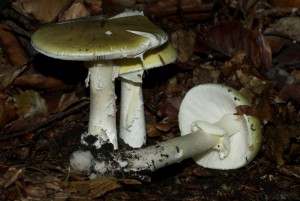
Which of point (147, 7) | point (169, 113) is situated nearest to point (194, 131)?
point (169, 113)

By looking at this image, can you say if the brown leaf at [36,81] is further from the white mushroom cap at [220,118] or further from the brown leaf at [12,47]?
the white mushroom cap at [220,118]

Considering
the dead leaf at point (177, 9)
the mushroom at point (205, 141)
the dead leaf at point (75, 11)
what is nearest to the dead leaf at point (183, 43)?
the dead leaf at point (177, 9)

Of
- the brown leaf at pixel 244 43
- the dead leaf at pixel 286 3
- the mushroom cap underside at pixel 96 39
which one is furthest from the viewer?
the dead leaf at pixel 286 3

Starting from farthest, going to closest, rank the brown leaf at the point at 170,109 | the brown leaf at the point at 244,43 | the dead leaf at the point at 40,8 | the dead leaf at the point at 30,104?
the dead leaf at the point at 40,8
the brown leaf at the point at 244,43
the brown leaf at the point at 170,109
the dead leaf at the point at 30,104

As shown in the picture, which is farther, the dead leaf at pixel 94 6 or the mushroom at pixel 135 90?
the dead leaf at pixel 94 6

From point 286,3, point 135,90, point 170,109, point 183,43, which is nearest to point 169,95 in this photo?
point 170,109

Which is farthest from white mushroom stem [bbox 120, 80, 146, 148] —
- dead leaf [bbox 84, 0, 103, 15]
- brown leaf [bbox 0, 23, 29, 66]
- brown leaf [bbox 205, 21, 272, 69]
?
dead leaf [bbox 84, 0, 103, 15]

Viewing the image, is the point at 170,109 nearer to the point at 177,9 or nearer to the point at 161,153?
the point at 161,153
